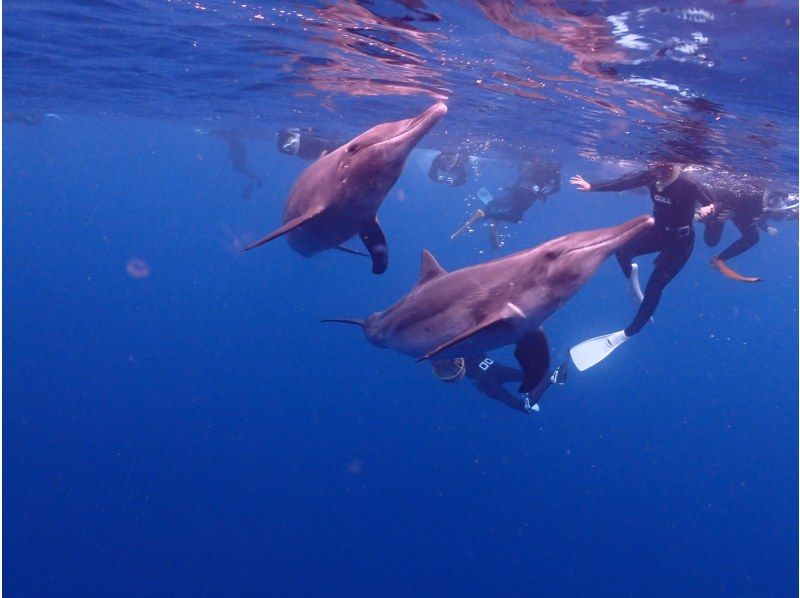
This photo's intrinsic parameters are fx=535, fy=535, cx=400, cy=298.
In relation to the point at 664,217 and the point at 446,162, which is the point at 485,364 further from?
the point at 446,162

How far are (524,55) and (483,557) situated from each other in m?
21.6

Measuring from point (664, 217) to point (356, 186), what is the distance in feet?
28.8

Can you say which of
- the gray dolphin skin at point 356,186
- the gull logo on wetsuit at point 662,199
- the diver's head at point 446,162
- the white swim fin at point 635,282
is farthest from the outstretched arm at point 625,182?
the diver's head at point 446,162

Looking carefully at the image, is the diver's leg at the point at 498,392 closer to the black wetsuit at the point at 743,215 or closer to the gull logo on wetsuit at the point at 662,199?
the gull logo on wetsuit at the point at 662,199

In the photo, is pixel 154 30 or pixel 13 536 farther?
pixel 13 536

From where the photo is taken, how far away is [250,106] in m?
22.0

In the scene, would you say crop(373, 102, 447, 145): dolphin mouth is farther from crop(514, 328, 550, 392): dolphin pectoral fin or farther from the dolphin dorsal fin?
crop(514, 328, 550, 392): dolphin pectoral fin

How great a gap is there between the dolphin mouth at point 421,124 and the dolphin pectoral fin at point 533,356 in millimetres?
2695

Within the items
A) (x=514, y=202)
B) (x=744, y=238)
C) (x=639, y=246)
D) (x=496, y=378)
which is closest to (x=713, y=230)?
(x=744, y=238)

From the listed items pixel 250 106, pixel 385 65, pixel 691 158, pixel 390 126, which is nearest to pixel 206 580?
pixel 250 106

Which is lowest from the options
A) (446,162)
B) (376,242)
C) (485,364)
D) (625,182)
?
(485,364)

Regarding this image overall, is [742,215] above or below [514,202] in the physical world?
above

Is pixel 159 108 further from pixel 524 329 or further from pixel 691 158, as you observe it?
pixel 524 329

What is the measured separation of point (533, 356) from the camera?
21.6 feet
